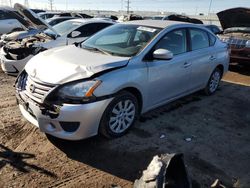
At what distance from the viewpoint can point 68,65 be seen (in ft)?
13.0

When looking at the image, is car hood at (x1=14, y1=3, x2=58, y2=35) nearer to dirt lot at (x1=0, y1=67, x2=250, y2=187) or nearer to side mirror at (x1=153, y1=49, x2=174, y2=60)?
dirt lot at (x1=0, y1=67, x2=250, y2=187)

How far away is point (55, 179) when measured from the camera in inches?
129

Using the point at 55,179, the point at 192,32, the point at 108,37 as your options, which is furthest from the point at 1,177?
the point at 192,32

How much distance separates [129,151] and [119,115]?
54 centimetres

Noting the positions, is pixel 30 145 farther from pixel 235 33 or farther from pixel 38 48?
pixel 235 33

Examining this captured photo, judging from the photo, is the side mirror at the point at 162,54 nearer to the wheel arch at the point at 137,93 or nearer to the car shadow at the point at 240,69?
the wheel arch at the point at 137,93

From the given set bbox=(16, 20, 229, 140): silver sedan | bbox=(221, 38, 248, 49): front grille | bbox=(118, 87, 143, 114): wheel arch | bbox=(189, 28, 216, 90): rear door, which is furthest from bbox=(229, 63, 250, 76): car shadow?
bbox=(118, 87, 143, 114): wheel arch

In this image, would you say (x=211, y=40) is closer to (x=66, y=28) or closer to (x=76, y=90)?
(x=76, y=90)

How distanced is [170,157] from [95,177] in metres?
1.00

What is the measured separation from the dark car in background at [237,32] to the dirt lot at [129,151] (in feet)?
12.5

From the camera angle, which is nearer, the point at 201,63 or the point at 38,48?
the point at 201,63

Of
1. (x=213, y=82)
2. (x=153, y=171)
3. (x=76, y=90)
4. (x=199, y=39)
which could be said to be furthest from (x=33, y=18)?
(x=153, y=171)

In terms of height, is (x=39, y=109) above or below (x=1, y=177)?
above

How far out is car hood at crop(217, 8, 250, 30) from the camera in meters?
9.30
